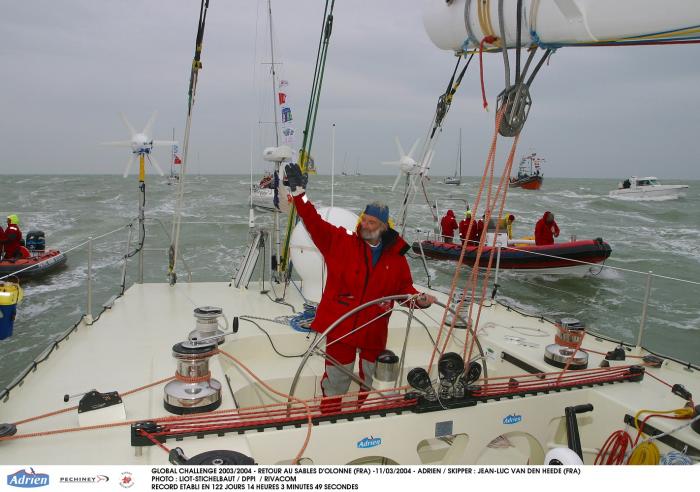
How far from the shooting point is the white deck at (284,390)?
6.76 ft

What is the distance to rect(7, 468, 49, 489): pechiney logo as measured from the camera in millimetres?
1481

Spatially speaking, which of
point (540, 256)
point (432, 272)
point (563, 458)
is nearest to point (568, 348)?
point (563, 458)

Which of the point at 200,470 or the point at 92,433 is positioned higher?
the point at 200,470

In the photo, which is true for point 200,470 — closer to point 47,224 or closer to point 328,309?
point 328,309

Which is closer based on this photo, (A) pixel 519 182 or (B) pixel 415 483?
(B) pixel 415 483

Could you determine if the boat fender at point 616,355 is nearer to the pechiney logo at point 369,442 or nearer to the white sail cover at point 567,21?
the pechiney logo at point 369,442

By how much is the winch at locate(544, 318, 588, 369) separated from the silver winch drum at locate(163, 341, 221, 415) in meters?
1.94

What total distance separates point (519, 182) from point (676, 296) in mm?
40435

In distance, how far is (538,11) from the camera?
1633 millimetres

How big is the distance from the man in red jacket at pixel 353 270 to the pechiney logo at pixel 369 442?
558mm

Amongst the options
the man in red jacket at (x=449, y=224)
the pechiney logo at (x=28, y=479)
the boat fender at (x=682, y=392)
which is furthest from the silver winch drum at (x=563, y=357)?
the man in red jacket at (x=449, y=224)

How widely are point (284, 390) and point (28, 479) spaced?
7.12 ft

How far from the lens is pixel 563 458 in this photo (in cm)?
163

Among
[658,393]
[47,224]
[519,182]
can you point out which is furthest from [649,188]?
[658,393]
